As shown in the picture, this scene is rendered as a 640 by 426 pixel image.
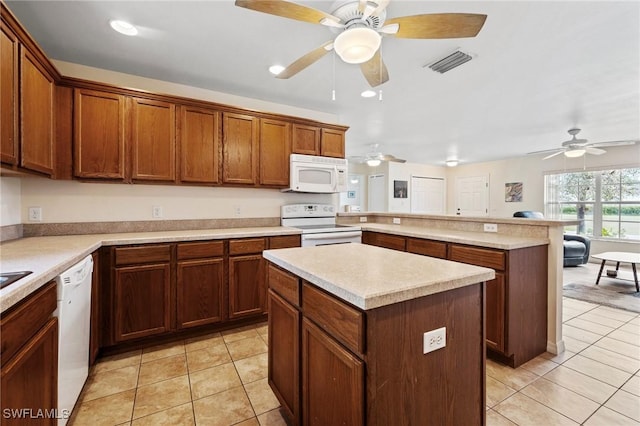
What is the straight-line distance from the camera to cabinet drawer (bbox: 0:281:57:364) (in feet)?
3.22

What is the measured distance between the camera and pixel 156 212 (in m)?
3.01

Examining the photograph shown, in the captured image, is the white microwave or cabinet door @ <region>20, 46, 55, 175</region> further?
the white microwave

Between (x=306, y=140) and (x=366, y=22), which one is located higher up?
(x=366, y=22)

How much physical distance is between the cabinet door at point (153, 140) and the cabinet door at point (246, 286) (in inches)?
43.1

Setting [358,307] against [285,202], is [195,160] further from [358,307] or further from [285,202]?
[358,307]

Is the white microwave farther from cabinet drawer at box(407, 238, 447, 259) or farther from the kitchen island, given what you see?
the kitchen island

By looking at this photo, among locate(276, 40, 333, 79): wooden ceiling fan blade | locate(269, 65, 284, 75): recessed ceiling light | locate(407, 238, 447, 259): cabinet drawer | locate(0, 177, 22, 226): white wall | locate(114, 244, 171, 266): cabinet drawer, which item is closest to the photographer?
locate(276, 40, 333, 79): wooden ceiling fan blade

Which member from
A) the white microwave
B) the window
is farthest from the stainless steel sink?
the window

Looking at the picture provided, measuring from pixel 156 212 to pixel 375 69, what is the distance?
2527mm

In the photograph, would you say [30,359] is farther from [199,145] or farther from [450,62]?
[450,62]

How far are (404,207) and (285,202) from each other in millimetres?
5352

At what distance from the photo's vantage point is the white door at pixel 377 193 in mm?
8058

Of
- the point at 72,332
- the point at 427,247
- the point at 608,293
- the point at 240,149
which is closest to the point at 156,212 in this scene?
the point at 240,149

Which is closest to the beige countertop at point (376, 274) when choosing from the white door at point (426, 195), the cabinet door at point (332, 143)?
the cabinet door at point (332, 143)
